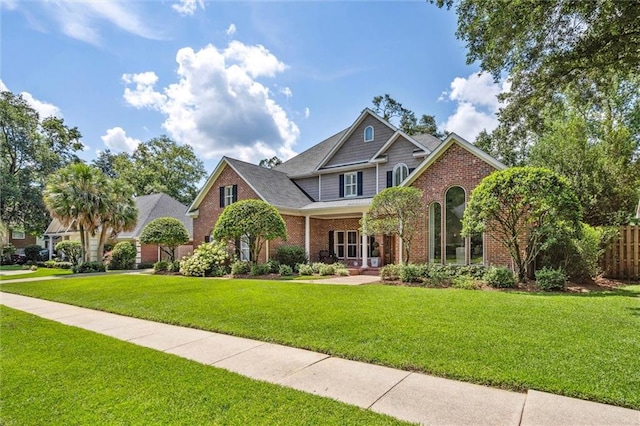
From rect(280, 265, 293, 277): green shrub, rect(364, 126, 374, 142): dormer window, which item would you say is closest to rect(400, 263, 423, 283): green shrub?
rect(280, 265, 293, 277): green shrub

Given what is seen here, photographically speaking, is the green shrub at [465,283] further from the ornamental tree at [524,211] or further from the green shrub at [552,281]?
the green shrub at [552,281]

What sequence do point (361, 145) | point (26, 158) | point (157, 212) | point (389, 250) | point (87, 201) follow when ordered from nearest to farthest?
point (389, 250), point (361, 145), point (87, 201), point (157, 212), point (26, 158)

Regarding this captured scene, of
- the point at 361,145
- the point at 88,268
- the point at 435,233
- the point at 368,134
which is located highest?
the point at 368,134

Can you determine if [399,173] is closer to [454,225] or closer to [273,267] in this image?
[454,225]

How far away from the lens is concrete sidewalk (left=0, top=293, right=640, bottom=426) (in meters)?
3.42

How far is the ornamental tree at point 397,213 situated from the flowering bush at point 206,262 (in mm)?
7523

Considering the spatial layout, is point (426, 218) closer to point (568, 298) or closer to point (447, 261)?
point (447, 261)

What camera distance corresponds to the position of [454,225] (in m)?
14.5

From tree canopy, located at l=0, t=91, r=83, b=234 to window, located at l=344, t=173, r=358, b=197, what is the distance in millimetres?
31005

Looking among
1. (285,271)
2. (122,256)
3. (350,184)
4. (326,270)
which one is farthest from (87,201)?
(350,184)

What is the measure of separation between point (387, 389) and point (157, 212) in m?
27.3

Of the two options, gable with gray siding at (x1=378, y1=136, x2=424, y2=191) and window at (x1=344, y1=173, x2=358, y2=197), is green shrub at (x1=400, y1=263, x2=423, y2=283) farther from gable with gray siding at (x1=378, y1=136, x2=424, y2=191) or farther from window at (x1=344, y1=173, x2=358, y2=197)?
window at (x1=344, y1=173, x2=358, y2=197)

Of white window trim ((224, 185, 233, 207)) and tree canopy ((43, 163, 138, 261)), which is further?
white window trim ((224, 185, 233, 207))

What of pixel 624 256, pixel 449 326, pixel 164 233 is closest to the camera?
pixel 449 326
